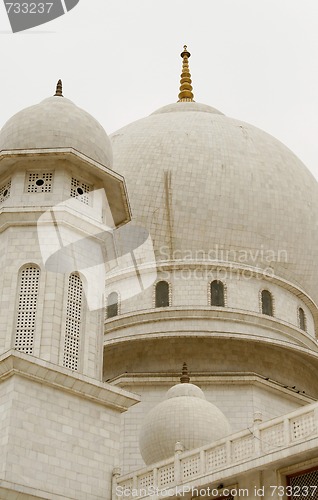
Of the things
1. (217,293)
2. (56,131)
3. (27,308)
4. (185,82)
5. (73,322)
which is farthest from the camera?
(185,82)

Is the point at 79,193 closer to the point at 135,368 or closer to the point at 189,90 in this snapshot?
the point at 135,368

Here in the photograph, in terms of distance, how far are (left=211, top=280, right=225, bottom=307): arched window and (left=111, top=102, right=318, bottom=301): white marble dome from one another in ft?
3.27

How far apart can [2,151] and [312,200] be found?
14.4 meters

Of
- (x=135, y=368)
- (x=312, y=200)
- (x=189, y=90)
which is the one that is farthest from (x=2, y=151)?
(x=189, y=90)

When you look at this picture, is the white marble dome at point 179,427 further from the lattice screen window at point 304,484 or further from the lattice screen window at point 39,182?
the lattice screen window at point 39,182

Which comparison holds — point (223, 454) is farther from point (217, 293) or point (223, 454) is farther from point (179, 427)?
point (217, 293)

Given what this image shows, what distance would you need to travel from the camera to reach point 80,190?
23.2 meters

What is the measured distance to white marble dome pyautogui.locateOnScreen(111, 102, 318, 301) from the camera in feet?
101

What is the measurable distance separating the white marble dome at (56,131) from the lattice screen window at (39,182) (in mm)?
722

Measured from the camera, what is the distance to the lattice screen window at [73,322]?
68.0 ft

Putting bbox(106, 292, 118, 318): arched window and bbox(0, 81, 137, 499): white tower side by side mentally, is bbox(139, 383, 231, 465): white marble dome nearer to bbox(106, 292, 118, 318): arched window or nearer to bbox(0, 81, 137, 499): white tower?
bbox(0, 81, 137, 499): white tower

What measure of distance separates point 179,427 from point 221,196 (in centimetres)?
1131

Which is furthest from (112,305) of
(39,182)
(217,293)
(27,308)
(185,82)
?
(185,82)

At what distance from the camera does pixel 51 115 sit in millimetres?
24047
